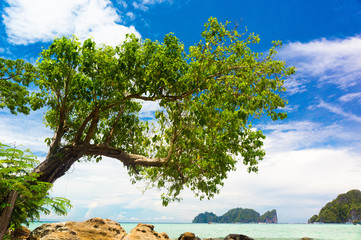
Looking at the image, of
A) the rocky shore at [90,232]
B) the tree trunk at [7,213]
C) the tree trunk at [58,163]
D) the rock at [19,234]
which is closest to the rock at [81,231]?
the rocky shore at [90,232]

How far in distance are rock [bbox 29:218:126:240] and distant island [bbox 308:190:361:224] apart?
166m

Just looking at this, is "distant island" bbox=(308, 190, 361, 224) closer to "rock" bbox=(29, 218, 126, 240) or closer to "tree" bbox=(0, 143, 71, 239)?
"rock" bbox=(29, 218, 126, 240)

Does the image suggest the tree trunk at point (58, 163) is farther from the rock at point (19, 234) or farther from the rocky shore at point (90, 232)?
the rock at point (19, 234)

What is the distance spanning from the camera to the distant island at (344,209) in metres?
144

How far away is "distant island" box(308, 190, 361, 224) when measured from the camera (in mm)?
143500

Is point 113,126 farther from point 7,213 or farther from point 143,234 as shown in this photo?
point 7,213

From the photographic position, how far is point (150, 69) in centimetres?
1235

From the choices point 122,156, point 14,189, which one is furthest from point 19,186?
point 122,156

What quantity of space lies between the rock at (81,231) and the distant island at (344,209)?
16568cm

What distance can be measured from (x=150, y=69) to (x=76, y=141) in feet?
19.8

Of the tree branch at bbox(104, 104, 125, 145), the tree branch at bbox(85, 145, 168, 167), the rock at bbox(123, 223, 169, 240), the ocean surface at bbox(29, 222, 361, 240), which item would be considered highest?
the tree branch at bbox(104, 104, 125, 145)

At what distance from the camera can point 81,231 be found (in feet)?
35.7

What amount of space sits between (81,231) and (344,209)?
175 meters

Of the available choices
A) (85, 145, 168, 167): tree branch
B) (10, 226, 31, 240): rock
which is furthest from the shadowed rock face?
(10, 226, 31, 240): rock
